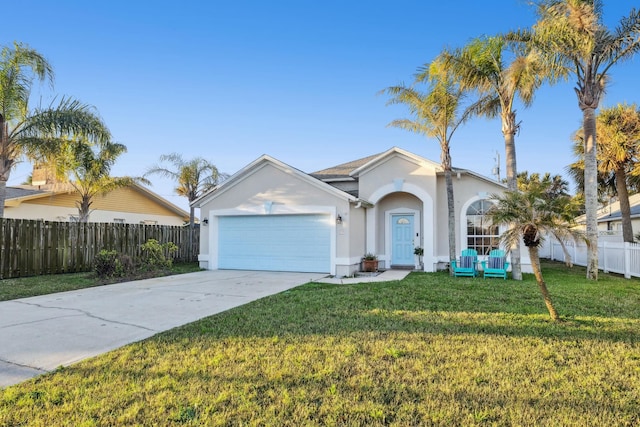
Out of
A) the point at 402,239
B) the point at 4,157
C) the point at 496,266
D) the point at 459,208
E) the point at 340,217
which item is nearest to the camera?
the point at 4,157

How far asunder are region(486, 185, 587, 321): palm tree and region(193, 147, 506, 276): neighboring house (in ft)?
22.9

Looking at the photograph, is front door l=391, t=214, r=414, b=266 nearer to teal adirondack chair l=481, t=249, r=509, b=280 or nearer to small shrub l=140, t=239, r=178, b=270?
teal adirondack chair l=481, t=249, r=509, b=280

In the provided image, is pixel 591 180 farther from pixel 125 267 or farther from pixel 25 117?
pixel 25 117

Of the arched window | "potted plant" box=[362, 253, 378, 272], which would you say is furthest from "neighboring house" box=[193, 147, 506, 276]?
"potted plant" box=[362, 253, 378, 272]

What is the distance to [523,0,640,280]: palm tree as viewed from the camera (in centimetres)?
Answer: 1095

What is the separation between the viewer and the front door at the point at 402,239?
589 inches

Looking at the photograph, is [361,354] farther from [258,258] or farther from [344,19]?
[344,19]

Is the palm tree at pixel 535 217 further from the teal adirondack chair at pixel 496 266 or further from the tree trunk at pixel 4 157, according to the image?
the tree trunk at pixel 4 157

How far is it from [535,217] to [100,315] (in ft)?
25.3

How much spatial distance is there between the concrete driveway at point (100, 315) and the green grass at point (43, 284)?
0.62 m

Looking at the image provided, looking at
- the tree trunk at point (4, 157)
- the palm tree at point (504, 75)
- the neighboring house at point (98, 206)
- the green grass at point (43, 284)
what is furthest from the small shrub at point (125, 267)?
the palm tree at point (504, 75)

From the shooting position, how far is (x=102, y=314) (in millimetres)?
6598

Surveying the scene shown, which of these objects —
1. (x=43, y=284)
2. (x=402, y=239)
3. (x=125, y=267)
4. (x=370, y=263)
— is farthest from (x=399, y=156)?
(x=43, y=284)

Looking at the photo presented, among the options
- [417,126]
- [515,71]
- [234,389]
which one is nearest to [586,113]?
[515,71]
